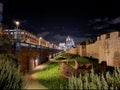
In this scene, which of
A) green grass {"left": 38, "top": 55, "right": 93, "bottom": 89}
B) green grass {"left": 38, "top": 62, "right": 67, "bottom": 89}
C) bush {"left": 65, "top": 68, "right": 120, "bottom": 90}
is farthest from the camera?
green grass {"left": 38, "top": 62, "right": 67, "bottom": 89}

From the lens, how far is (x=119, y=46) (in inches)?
699

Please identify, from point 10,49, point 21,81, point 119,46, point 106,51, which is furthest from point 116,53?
point 21,81

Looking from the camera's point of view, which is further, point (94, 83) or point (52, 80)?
point (52, 80)

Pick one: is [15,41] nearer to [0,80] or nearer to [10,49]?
[10,49]

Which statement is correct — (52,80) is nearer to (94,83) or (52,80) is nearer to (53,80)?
(53,80)

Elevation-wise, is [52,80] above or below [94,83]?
below

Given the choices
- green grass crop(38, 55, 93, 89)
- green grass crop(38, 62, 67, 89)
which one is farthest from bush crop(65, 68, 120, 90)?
green grass crop(38, 62, 67, 89)

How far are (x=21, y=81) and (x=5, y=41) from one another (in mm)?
10923

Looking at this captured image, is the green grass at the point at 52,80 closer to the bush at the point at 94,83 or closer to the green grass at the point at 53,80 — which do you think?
the green grass at the point at 53,80

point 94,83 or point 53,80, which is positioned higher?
point 94,83

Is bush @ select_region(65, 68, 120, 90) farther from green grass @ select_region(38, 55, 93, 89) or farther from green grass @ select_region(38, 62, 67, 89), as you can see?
green grass @ select_region(38, 62, 67, 89)

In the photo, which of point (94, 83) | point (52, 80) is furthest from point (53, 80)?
point (94, 83)

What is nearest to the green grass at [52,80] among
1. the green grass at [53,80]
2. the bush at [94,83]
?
the green grass at [53,80]

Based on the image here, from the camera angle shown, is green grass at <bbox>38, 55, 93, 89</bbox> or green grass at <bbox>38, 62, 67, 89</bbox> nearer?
green grass at <bbox>38, 55, 93, 89</bbox>
